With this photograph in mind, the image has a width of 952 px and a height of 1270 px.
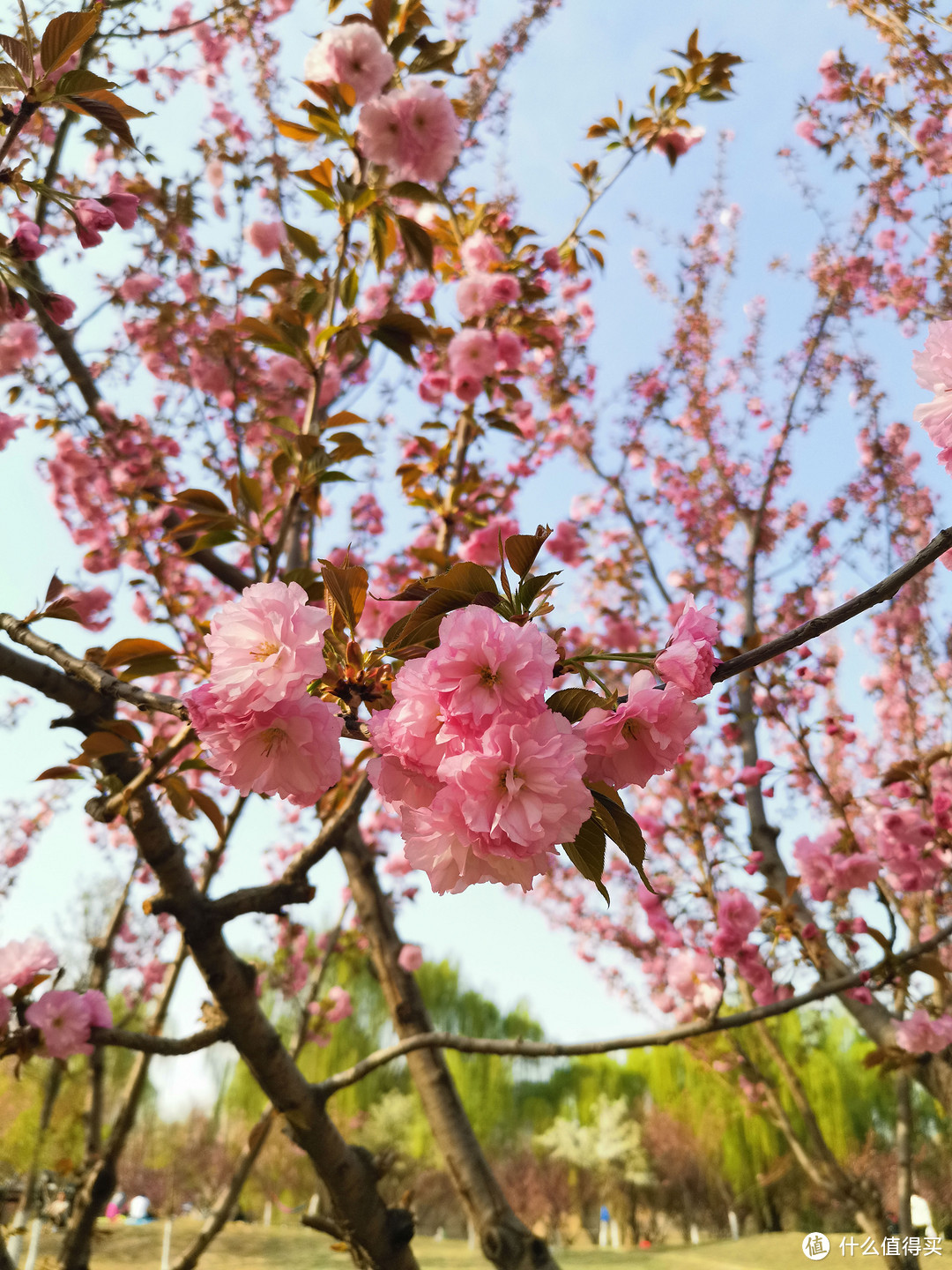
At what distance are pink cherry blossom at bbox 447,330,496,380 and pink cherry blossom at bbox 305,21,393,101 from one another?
0.83 metres

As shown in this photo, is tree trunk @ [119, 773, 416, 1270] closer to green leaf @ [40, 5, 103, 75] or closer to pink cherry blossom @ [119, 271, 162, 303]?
green leaf @ [40, 5, 103, 75]

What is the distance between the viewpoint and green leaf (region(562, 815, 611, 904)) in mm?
717

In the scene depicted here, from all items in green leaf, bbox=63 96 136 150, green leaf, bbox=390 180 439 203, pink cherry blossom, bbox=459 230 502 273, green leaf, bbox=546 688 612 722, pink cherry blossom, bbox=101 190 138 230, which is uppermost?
pink cherry blossom, bbox=459 230 502 273

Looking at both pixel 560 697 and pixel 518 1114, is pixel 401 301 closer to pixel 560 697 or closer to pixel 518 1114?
pixel 560 697

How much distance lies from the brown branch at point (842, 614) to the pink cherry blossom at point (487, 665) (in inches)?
5.9

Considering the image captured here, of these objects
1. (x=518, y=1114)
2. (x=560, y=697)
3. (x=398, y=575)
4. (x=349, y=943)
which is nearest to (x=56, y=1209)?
(x=349, y=943)

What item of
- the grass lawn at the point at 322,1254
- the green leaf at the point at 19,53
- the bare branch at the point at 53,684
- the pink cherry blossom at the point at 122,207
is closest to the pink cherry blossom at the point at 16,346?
the pink cherry blossom at the point at 122,207

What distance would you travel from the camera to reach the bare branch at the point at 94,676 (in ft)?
2.63

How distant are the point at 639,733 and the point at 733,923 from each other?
2.06 meters

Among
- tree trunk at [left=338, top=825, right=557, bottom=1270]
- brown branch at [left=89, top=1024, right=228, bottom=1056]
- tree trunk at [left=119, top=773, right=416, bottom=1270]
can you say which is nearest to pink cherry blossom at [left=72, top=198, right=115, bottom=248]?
tree trunk at [left=119, top=773, right=416, bottom=1270]

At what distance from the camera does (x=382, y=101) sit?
178 centimetres

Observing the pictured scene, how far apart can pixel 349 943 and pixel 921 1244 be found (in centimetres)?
275

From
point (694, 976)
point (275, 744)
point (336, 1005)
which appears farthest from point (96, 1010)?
point (336, 1005)

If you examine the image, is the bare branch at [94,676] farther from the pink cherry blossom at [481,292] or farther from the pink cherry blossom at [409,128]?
the pink cherry blossom at [481,292]
